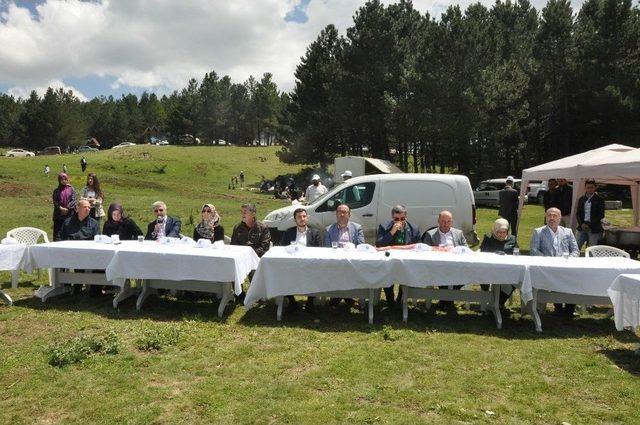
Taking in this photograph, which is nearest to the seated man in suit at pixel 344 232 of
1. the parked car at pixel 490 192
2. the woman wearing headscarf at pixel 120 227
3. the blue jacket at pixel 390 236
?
the blue jacket at pixel 390 236

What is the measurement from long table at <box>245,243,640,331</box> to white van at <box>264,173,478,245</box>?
12.2 ft

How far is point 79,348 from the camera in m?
4.79

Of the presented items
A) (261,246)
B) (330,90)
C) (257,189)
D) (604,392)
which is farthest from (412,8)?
(604,392)

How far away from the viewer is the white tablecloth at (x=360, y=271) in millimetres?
5773

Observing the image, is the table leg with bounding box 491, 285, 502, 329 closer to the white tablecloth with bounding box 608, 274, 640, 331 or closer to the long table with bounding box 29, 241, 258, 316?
the white tablecloth with bounding box 608, 274, 640, 331

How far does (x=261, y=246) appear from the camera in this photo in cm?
711

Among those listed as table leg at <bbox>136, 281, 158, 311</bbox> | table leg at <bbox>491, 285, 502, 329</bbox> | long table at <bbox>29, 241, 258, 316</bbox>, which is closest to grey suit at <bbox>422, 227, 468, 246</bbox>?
table leg at <bbox>491, 285, 502, 329</bbox>

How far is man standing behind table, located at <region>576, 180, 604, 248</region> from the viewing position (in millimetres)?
9383

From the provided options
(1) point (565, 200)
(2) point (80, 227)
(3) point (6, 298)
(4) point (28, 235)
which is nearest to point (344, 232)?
(2) point (80, 227)

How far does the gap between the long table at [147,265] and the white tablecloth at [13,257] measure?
93 millimetres

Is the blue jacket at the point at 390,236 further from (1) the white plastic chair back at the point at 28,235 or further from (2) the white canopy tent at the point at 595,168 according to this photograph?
(1) the white plastic chair back at the point at 28,235

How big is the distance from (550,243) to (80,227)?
22.6 ft

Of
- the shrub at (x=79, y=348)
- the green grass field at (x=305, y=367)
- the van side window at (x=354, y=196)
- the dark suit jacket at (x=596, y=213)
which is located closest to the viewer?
the green grass field at (x=305, y=367)

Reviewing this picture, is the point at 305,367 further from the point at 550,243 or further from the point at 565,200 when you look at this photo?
the point at 565,200
